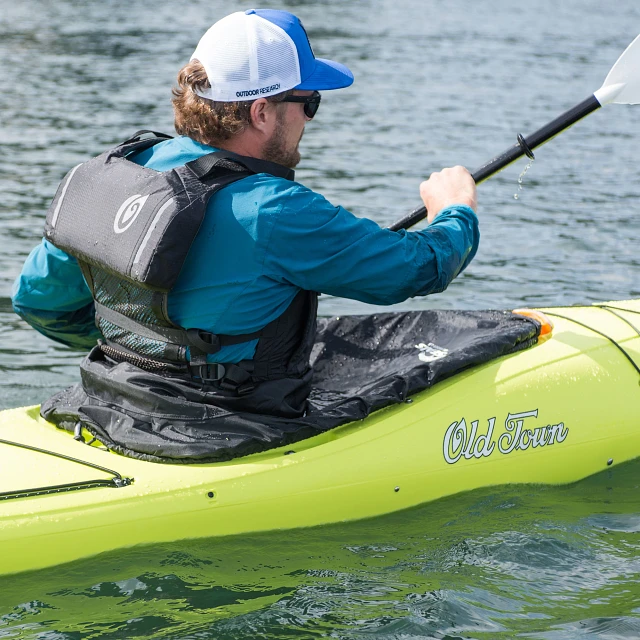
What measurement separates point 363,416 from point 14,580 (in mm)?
1198

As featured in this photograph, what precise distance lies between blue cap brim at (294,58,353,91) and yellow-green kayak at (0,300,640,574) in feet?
3.65

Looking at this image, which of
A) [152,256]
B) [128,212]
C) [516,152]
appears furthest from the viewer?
[516,152]

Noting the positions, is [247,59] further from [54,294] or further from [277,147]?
[54,294]

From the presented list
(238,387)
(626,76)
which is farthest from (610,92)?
(238,387)

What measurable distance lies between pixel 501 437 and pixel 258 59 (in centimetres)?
157

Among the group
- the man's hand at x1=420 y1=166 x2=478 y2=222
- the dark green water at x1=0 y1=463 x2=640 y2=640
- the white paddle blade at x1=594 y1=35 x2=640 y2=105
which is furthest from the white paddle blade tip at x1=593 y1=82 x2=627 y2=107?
the dark green water at x1=0 y1=463 x2=640 y2=640

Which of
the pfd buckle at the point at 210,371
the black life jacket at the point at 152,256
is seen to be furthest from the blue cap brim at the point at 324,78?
the pfd buckle at the point at 210,371

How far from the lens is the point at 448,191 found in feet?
11.9

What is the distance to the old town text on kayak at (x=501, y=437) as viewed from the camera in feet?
12.2

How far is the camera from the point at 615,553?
3.49 meters

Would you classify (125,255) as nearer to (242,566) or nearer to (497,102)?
(242,566)

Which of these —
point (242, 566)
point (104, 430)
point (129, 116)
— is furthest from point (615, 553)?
point (129, 116)

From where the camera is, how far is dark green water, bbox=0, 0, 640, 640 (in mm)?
3074

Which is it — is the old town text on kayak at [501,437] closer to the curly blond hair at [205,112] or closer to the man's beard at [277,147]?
the man's beard at [277,147]
